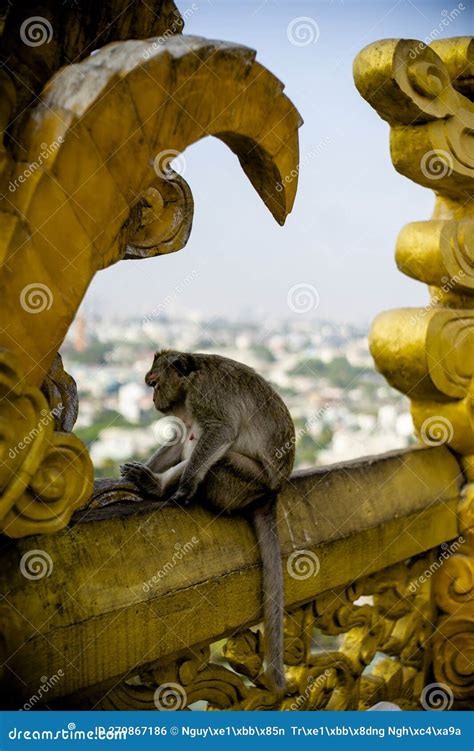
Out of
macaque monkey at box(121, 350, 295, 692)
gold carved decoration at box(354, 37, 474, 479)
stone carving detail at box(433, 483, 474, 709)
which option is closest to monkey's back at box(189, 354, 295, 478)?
macaque monkey at box(121, 350, 295, 692)

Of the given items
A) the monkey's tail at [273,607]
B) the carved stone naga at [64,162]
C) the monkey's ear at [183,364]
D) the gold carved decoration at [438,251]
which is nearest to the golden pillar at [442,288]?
the gold carved decoration at [438,251]

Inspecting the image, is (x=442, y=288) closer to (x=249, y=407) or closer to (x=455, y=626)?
(x=249, y=407)

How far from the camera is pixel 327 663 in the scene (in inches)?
104

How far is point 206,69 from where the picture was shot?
5.14 ft

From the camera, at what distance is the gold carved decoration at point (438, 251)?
114 inches

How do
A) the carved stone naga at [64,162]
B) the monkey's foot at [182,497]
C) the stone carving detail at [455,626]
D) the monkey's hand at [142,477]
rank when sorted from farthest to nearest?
the stone carving detail at [455,626] < the monkey's hand at [142,477] < the monkey's foot at [182,497] < the carved stone naga at [64,162]

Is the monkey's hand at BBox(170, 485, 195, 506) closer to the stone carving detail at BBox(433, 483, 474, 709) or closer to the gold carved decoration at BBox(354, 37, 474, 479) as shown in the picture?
the gold carved decoration at BBox(354, 37, 474, 479)

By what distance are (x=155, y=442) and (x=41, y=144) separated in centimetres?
133

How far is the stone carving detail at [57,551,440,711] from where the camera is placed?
6.84 ft

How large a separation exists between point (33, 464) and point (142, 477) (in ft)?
2.83

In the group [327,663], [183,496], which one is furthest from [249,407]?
[327,663]

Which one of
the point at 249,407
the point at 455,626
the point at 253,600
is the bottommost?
the point at 455,626

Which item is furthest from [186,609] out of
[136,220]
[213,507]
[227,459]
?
[136,220]

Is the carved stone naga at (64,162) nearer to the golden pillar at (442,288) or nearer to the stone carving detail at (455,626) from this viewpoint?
the golden pillar at (442,288)
